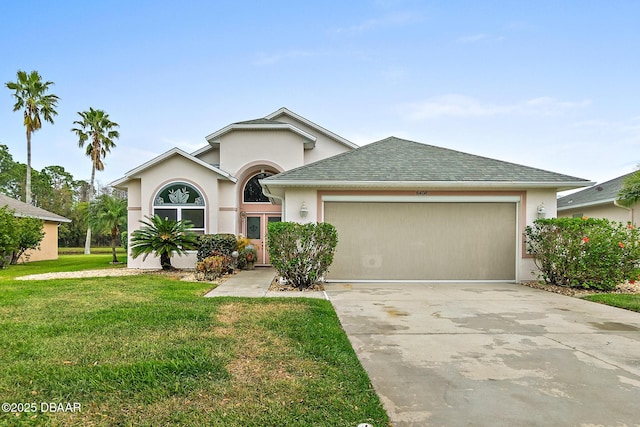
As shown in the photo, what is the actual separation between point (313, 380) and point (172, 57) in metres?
15.8

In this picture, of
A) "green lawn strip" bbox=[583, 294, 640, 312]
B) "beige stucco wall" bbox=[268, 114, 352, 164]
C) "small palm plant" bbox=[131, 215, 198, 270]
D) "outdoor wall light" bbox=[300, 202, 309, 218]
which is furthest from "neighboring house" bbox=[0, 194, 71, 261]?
"green lawn strip" bbox=[583, 294, 640, 312]

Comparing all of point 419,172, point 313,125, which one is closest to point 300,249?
point 419,172

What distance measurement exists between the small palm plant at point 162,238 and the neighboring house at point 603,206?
15840mm

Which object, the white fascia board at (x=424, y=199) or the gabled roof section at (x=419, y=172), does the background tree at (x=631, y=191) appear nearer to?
the gabled roof section at (x=419, y=172)

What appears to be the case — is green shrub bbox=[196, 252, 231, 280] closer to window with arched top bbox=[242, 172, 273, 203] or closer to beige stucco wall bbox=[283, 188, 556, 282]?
beige stucco wall bbox=[283, 188, 556, 282]

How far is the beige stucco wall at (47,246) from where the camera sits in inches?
788

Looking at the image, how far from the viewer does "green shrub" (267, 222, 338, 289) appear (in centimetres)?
880

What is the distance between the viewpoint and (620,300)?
7.39 metres

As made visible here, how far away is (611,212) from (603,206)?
1.83 feet

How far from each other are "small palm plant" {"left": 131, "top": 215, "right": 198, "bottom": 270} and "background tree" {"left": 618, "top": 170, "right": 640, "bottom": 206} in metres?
14.7

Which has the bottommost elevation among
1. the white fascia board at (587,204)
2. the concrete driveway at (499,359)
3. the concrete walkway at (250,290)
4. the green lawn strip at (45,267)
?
the green lawn strip at (45,267)

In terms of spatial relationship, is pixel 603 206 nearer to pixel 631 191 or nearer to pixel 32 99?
pixel 631 191

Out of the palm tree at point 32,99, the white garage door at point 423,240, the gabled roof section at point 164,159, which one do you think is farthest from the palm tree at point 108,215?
the white garage door at point 423,240

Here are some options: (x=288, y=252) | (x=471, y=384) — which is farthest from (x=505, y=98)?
(x=471, y=384)
